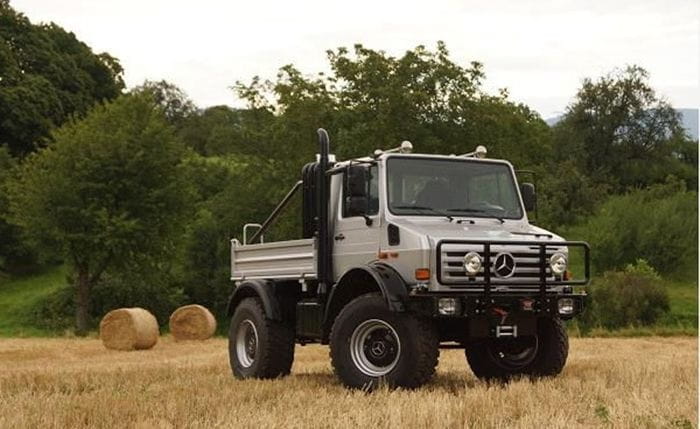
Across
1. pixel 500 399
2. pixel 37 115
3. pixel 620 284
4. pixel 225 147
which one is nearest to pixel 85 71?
pixel 37 115

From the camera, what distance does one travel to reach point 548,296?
39.1 ft

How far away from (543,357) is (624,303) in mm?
26284

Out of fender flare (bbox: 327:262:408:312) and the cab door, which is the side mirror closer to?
the cab door

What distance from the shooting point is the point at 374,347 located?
464 inches

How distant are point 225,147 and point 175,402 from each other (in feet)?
125

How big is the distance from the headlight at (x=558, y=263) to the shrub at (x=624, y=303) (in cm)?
2588

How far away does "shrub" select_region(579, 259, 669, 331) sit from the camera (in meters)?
37.8

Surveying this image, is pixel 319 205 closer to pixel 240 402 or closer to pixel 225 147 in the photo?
pixel 240 402

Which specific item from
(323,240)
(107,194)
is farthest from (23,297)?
(323,240)

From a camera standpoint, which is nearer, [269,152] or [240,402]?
[240,402]

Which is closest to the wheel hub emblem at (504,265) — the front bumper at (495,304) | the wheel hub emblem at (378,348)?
the front bumper at (495,304)

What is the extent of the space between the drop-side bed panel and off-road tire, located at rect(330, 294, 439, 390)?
47.6 inches

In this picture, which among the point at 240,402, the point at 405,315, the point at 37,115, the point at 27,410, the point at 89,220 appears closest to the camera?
the point at 27,410

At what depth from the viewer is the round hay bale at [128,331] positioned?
2619cm
